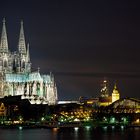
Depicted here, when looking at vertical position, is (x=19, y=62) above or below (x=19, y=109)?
above

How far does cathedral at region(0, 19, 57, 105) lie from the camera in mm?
168500

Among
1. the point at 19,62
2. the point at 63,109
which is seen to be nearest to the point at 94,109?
the point at 63,109

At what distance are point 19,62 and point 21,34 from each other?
6.97m

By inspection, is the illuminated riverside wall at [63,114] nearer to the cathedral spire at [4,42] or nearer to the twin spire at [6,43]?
the cathedral spire at [4,42]

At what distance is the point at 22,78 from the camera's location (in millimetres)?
170375

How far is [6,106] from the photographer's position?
6373 inches

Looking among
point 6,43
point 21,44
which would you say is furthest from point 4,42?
point 21,44

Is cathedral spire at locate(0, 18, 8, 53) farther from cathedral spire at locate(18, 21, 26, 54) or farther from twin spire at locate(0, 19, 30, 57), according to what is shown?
cathedral spire at locate(18, 21, 26, 54)

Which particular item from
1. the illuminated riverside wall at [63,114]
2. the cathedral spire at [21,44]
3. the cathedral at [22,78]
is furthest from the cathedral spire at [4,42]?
the illuminated riverside wall at [63,114]

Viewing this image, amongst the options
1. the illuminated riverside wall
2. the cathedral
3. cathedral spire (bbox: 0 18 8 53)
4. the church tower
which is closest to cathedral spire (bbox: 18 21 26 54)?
the cathedral

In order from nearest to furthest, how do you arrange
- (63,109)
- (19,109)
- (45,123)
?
(45,123) < (19,109) < (63,109)

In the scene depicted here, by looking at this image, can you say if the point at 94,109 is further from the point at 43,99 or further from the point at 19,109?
the point at 19,109

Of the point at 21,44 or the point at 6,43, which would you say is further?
the point at 21,44

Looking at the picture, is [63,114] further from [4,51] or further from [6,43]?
[6,43]
